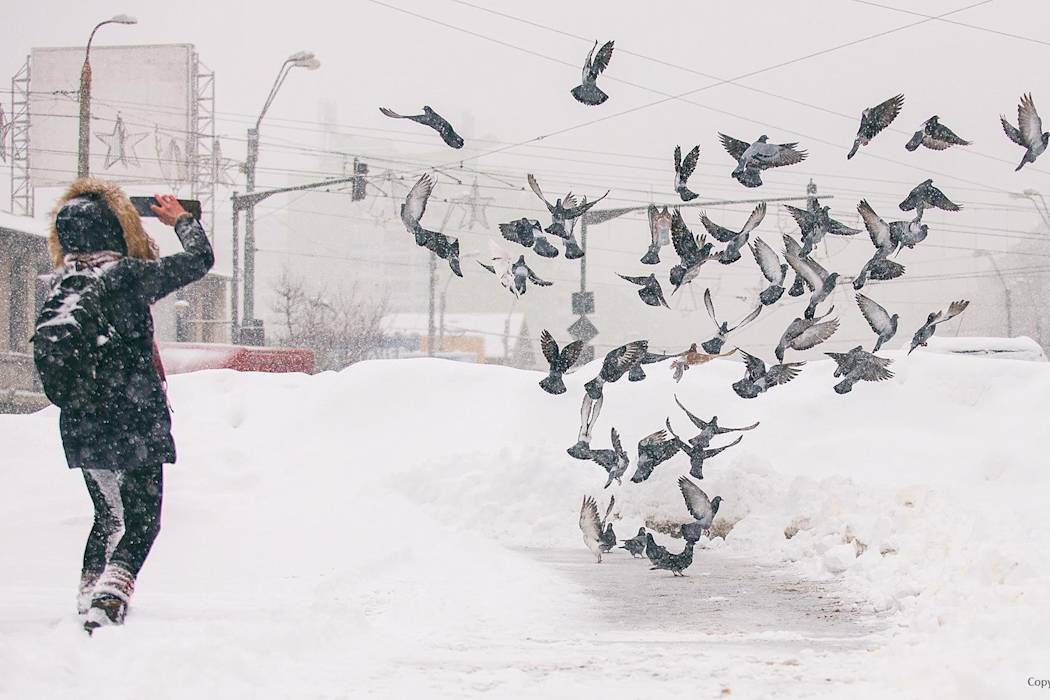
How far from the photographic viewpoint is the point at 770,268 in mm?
7430

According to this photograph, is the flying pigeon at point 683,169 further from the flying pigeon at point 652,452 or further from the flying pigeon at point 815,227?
the flying pigeon at point 652,452

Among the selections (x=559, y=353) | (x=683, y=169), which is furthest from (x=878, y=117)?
(x=559, y=353)

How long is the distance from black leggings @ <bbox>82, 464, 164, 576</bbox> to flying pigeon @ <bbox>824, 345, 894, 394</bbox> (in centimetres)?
484

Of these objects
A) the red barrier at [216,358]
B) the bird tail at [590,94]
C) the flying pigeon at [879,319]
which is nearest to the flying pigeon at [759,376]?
the flying pigeon at [879,319]

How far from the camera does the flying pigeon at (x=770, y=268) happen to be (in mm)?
7199

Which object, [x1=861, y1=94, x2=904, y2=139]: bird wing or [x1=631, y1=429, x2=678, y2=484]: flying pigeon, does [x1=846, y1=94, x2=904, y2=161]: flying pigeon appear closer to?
[x1=861, y1=94, x2=904, y2=139]: bird wing

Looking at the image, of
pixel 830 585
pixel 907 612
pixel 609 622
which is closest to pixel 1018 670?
pixel 907 612

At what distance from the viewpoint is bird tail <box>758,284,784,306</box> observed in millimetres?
7148

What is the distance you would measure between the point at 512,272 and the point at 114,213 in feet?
9.73

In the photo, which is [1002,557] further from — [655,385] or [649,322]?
[649,322]

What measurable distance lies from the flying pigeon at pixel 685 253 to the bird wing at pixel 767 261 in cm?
42

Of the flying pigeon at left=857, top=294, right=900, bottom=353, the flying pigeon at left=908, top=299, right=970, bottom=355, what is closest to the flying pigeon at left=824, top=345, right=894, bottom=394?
the flying pigeon at left=857, top=294, right=900, bottom=353

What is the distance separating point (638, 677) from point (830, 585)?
10.2 feet

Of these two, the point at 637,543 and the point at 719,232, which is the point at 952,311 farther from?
the point at 637,543
